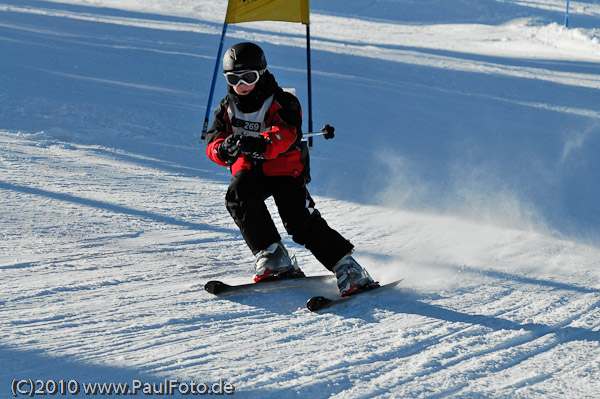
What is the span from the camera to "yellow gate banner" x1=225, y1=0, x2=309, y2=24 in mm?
4797

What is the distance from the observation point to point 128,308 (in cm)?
347

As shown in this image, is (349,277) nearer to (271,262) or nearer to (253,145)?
(271,262)

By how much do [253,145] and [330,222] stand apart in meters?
2.09

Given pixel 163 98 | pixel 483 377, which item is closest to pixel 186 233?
pixel 483 377

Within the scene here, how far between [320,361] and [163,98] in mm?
7302

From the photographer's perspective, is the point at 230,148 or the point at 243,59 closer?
the point at 230,148

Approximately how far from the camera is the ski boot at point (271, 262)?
3902mm

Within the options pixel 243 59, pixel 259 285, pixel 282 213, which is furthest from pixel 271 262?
pixel 243 59

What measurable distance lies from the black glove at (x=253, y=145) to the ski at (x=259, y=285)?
0.76m

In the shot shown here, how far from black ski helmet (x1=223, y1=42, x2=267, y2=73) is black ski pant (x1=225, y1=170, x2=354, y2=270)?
0.59m

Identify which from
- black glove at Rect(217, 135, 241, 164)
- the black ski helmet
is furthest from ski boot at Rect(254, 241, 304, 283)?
the black ski helmet

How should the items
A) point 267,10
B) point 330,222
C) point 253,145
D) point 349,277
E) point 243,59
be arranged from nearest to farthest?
point 253,145
point 243,59
point 349,277
point 267,10
point 330,222

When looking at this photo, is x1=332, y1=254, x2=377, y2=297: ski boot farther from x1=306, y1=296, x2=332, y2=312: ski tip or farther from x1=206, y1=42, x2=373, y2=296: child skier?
x1=306, y1=296, x2=332, y2=312: ski tip

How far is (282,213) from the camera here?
3.99 m
